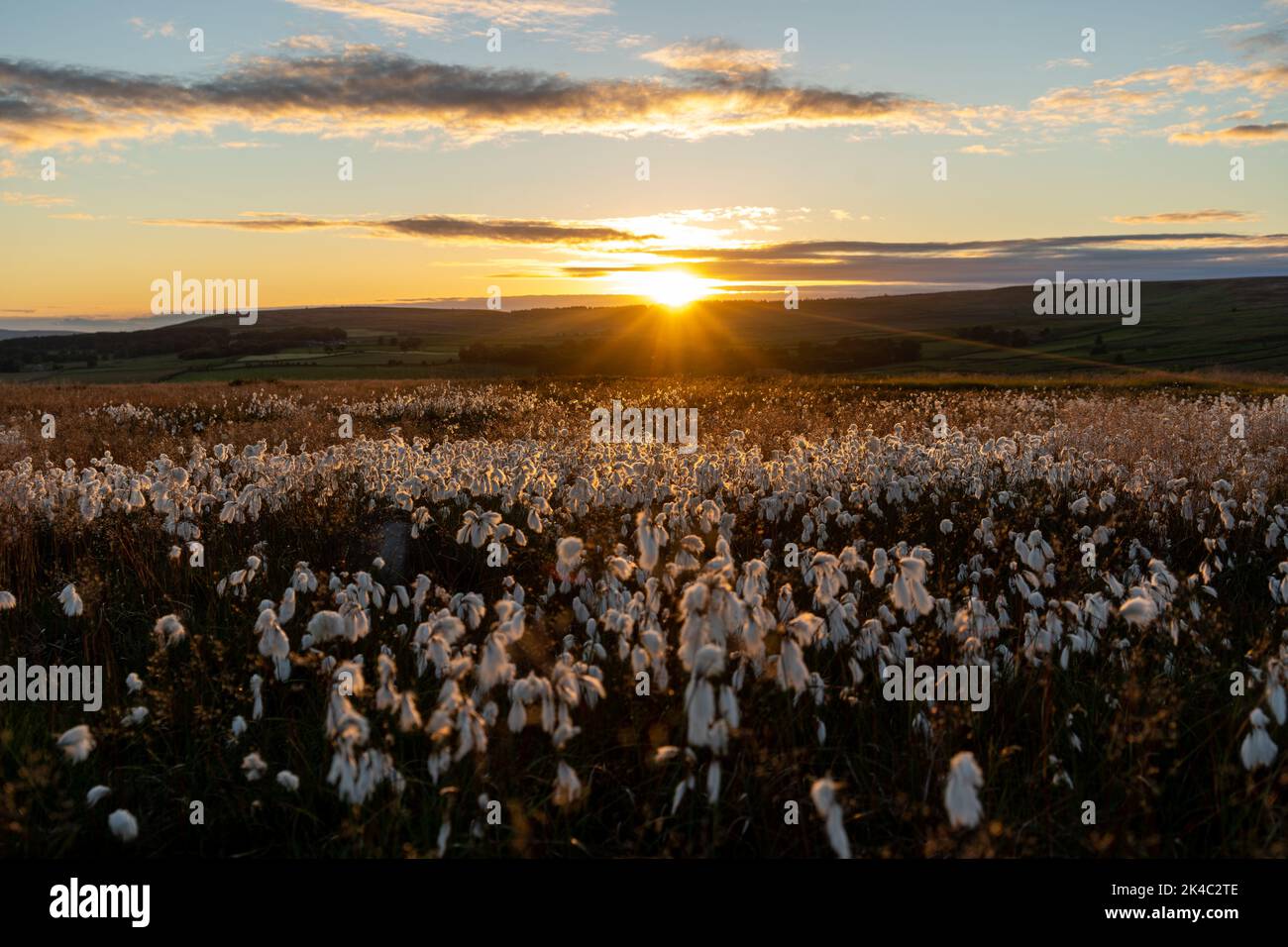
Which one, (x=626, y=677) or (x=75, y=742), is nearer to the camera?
(x=75, y=742)

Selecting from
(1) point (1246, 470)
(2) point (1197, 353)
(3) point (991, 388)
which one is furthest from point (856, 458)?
(2) point (1197, 353)

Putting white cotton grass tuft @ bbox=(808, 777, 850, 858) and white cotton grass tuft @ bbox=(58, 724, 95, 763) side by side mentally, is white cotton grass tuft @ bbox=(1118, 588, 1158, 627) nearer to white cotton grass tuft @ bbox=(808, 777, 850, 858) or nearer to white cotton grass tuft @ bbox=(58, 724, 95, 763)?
white cotton grass tuft @ bbox=(808, 777, 850, 858)

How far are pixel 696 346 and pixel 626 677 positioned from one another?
74972mm

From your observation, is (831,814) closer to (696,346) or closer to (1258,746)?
(1258,746)

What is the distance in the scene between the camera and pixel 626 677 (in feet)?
16.2

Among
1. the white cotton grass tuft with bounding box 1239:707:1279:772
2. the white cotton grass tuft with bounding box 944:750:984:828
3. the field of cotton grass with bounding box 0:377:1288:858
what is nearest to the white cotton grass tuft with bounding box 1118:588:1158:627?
the field of cotton grass with bounding box 0:377:1288:858

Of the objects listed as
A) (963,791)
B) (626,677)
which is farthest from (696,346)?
(963,791)

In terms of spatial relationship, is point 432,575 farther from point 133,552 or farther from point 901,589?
point 901,589

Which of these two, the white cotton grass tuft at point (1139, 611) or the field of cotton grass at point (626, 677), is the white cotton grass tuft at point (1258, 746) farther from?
the white cotton grass tuft at point (1139, 611)

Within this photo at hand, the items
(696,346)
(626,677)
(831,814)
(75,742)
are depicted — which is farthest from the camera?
(696,346)

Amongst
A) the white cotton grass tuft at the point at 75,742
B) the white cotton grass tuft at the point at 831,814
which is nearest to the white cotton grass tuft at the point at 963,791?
the white cotton grass tuft at the point at 831,814

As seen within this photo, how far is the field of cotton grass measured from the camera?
365 cm

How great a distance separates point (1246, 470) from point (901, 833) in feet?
29.7

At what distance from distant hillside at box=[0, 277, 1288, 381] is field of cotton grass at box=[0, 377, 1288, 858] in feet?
138
